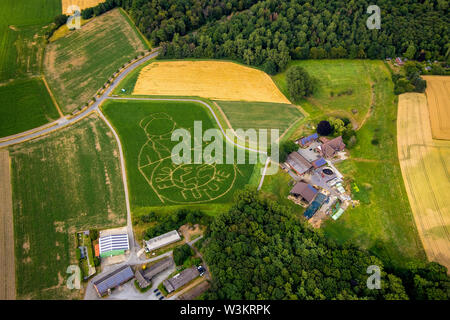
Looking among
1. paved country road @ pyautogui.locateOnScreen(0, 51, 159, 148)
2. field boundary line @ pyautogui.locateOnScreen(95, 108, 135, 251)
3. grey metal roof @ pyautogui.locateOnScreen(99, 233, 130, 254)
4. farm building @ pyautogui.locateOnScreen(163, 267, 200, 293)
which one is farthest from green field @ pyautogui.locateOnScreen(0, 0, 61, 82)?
farm building @ pyautogui.locateOnScreen(163, 267, 200, 293)

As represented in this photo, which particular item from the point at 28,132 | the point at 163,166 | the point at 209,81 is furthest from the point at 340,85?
the point at 28,132

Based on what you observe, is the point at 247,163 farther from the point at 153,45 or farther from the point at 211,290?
the point at 153,45

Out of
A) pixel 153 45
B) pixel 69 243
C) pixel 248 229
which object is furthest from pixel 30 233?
pixel 153 45

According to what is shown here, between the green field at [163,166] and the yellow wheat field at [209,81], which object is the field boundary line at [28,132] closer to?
the green field at [163,166]

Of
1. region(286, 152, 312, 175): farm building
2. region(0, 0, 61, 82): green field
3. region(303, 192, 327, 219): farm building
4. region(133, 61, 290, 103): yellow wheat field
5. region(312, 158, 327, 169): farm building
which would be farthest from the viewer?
region(0, 0, 61, 82): green field

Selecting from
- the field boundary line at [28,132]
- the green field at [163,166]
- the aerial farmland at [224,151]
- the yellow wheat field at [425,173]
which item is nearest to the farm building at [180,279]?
the aerial farmland at [224,151]

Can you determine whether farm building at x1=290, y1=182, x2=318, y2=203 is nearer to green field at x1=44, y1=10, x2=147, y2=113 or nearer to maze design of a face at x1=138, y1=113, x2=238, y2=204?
maze design of a face at x1=138, y1=113, x2=238, y2=204
